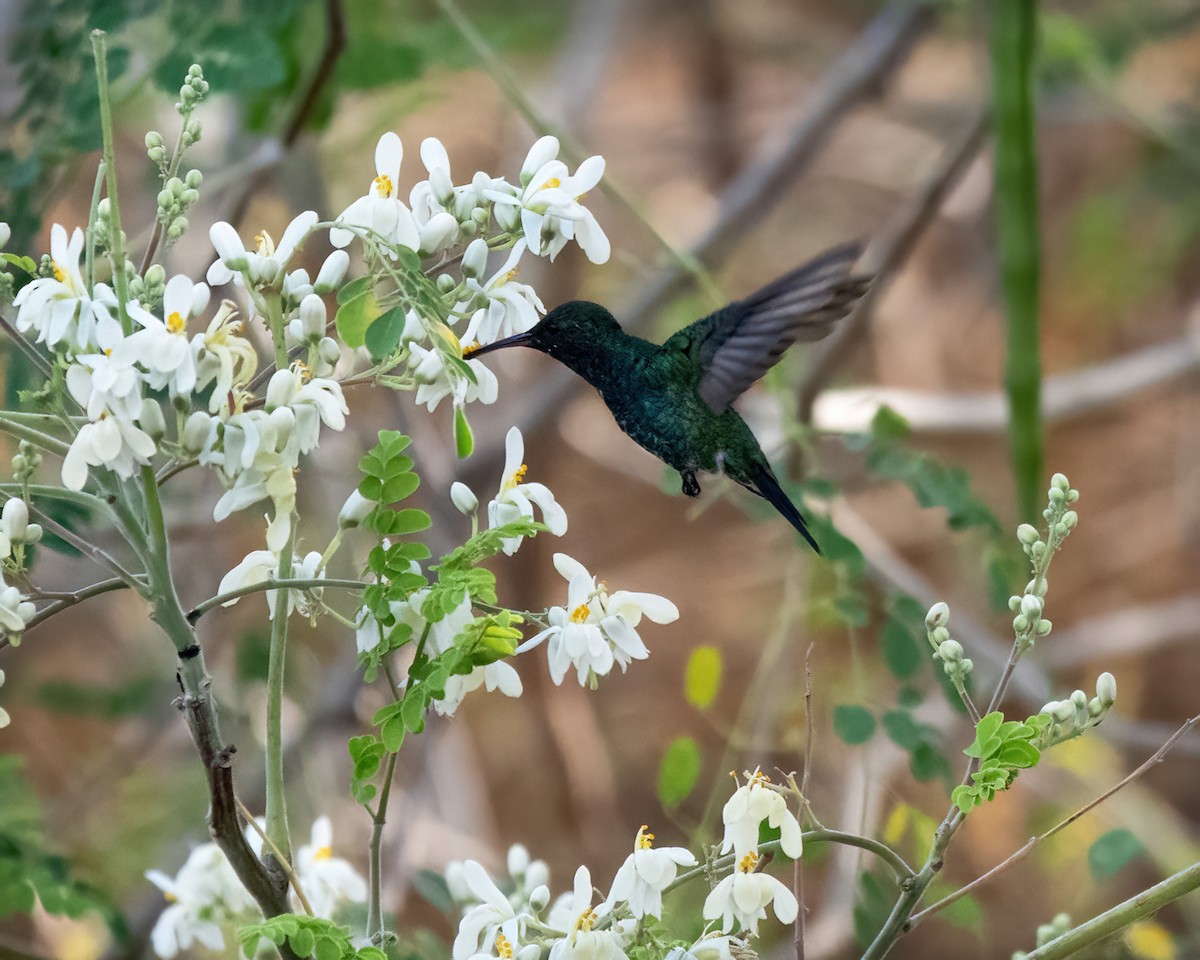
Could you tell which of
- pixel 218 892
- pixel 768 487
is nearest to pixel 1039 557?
pixel 768 487

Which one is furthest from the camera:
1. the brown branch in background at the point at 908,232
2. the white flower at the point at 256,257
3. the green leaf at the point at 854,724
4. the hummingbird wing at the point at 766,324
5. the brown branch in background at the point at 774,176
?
the brown branch in background at the point at 774,176

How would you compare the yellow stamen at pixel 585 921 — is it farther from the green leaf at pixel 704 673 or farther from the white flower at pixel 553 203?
the white flower at pixel 553 203

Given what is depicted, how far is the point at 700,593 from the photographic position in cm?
470

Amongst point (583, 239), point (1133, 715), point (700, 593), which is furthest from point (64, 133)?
point (1133, 715)

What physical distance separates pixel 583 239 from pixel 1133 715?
3911mm

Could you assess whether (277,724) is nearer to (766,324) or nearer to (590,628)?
(590,628)

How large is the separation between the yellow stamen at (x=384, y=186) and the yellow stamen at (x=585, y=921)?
52 cm

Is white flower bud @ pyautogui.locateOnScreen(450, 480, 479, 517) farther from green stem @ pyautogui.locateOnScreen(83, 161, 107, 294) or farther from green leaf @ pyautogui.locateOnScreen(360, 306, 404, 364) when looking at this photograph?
green stem @ pyautogui.locateOnScreen(83, 161, 107, 294)

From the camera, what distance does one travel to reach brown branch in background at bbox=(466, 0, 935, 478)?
3.18m

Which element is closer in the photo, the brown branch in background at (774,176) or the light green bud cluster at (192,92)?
the light green bud cluster at (192,92)

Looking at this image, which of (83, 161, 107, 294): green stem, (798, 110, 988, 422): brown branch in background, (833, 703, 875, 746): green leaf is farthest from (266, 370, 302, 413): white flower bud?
(798, 110, 988, 422): brown branch in background

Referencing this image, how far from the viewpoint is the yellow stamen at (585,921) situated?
0.93 m

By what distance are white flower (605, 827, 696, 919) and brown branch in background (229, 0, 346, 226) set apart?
140 centimetres

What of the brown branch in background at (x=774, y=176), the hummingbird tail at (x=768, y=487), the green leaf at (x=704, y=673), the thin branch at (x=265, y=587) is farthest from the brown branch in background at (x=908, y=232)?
the thin branch at (x=265, y=587)
